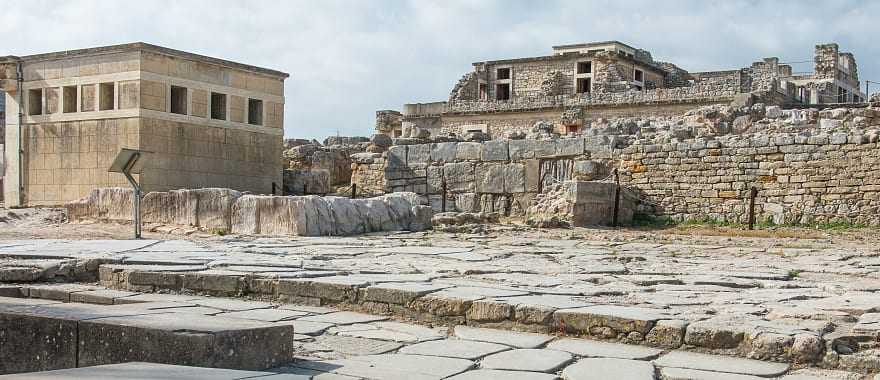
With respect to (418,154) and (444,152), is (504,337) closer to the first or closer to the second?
(444,152)

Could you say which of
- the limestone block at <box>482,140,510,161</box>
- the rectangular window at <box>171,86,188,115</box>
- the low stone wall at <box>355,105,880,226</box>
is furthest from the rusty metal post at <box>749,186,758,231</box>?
the rectangular window at <box>171,86,188,115</box>

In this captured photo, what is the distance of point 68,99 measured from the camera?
58.3 feet

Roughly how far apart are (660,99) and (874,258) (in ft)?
78.4

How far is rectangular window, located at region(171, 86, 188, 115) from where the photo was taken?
57.9 ft

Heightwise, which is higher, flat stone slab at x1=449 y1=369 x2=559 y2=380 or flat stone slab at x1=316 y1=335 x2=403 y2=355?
flat stone slab at x1=449 y1=369 x2=559 y2=380

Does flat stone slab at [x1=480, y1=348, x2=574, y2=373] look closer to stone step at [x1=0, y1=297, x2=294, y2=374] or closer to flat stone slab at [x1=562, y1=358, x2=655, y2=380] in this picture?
flat stone slab at [x1=562, y1=358, x2=655, y2=380]

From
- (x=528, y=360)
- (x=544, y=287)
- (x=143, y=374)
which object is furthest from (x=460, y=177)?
(x=143, y=374)

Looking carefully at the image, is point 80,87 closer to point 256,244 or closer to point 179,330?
point 256,244

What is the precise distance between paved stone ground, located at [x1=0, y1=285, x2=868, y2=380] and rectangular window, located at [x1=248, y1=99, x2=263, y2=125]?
45.3 ft

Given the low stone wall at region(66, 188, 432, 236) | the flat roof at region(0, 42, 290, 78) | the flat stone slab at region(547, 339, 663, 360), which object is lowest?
the flat stone slab at region(547, 339, 663, 360)

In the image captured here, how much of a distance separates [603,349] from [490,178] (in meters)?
14.0

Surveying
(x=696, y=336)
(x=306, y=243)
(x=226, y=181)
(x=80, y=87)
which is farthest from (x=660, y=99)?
(x=696, y=336)

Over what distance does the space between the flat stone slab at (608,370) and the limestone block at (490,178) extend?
14.2m

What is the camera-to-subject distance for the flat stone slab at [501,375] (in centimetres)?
405
